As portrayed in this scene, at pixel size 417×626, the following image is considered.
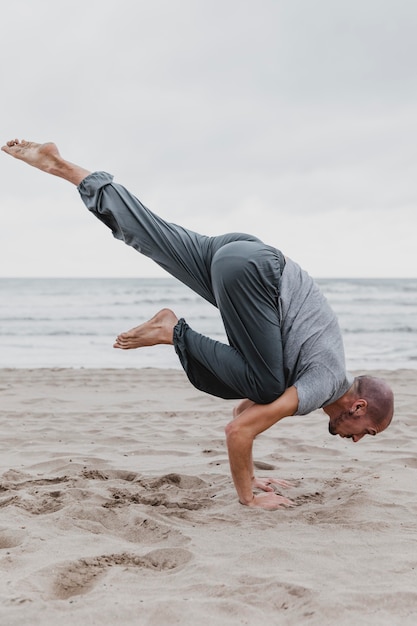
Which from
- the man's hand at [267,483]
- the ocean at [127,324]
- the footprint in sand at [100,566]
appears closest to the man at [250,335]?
the man's hand at [267,483]

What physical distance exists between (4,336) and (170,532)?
14776 mm

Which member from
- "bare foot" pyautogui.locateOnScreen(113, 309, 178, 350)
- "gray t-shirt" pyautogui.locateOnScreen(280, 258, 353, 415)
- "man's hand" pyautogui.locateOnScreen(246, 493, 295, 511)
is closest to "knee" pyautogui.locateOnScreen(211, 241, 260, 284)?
"gray t-shirt" pyautogui.locateOnScreen(280, 258, 353, 415)

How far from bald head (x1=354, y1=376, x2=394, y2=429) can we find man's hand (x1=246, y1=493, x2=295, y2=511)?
68cm

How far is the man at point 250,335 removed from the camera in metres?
3.59

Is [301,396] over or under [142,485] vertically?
over

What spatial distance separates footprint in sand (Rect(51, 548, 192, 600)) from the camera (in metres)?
2.70

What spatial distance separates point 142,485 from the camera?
170 inches

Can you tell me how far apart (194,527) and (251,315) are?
3.62ft

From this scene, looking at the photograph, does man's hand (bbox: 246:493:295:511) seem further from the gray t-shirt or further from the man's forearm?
the gray t-shirt

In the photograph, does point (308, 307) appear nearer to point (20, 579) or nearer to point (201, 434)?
point (20, 579)

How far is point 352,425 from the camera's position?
384cm

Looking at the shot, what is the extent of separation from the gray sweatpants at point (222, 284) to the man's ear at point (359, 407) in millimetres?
441

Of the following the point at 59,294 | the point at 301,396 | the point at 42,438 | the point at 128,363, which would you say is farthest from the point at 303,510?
the point at 59,294

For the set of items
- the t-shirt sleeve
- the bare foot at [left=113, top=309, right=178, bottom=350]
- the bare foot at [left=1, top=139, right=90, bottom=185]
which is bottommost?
the t-shirt sleeve
